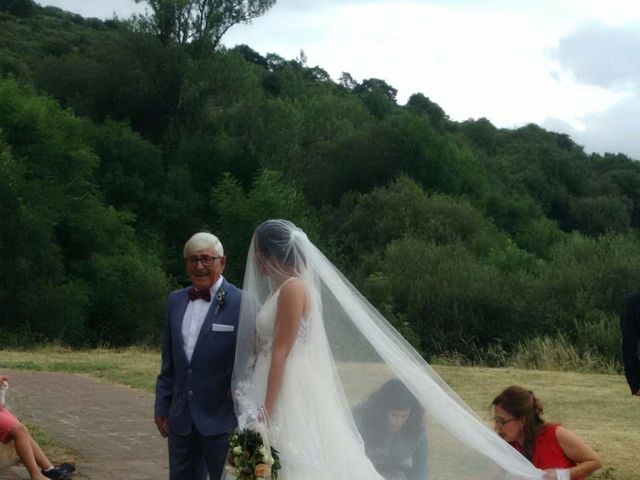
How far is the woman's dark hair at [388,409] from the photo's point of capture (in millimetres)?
5527

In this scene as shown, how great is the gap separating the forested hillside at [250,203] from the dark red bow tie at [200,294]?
20243 mm

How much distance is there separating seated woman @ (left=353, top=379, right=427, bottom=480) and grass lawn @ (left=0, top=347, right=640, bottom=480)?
148 inches

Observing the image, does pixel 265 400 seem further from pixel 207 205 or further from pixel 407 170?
pixel 407 170

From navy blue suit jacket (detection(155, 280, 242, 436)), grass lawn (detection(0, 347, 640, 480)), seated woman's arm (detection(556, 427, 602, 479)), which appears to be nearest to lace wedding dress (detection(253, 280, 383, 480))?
navy blue suit jacket (detection(155, 280, 242, 436))

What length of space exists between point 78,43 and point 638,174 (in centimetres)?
4067

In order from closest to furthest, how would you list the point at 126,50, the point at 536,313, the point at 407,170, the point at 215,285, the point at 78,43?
the point at 215,285, the point at 536,313, the point at 126,50, the point at 407,170, the point at 78,43

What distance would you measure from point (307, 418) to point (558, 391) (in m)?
10.4

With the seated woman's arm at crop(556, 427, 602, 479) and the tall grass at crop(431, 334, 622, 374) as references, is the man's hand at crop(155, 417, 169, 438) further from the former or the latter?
the tall grass at crop(431, 334, 622, 374)

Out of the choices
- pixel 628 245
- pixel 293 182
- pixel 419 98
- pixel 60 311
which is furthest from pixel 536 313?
pixel 419 98

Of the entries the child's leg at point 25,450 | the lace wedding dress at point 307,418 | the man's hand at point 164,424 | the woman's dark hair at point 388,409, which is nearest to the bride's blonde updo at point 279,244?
the lace wedding dress at point 307,418

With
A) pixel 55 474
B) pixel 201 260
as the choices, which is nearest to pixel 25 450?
pixel 55 474

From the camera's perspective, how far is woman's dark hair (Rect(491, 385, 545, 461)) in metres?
5.76

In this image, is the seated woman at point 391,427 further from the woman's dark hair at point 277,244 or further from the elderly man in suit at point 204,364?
the woman's dark hair at point 277,244

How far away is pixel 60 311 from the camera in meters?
36.5
